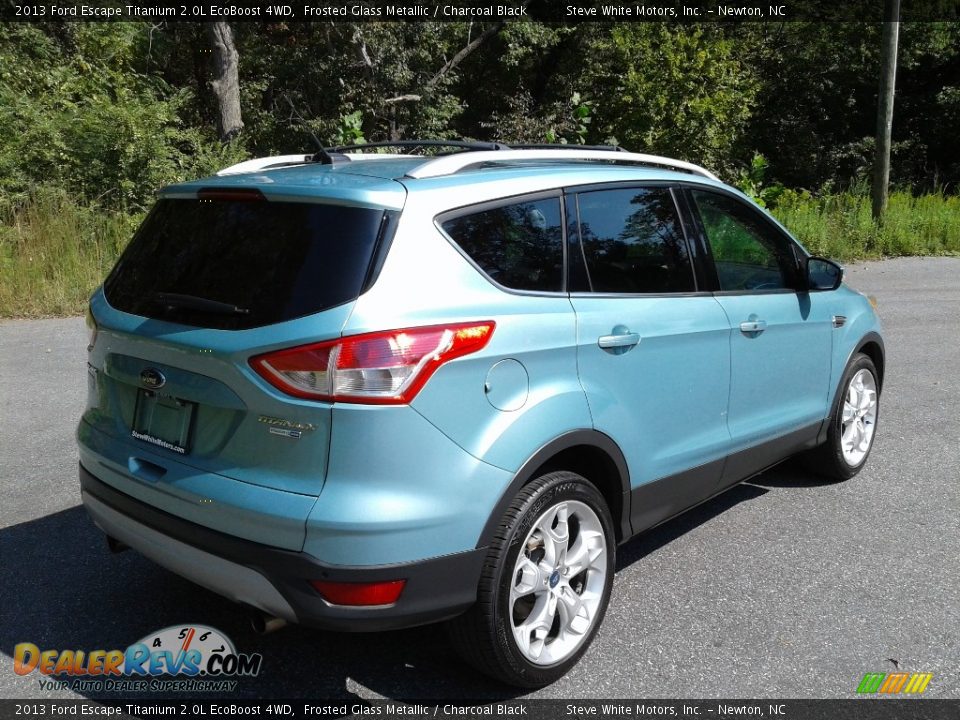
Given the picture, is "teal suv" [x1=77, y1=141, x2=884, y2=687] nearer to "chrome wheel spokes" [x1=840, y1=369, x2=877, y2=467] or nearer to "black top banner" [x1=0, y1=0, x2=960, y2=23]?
"chrome wheel spokes" [x1=840, y1=369, x2=877, y2=467]

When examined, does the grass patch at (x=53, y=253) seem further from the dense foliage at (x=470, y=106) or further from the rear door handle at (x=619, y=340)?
the rear door handle at (x=619, y=340)

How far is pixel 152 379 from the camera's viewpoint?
3018mm

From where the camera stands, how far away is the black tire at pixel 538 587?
2877 millimetres

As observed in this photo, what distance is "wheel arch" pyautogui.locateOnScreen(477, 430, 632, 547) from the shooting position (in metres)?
2.87

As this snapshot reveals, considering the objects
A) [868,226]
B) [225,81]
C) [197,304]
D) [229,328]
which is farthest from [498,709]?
[225,81]

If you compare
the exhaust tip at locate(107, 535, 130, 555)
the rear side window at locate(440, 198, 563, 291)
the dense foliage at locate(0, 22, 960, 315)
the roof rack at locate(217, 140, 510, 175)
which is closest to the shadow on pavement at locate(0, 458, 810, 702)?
the exhaust tip at locate(107, 535, 130, 555)

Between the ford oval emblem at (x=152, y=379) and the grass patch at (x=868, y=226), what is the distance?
13.7 metres

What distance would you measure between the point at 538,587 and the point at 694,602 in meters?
1.02

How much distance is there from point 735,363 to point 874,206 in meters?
15.1

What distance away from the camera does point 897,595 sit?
3838 mm

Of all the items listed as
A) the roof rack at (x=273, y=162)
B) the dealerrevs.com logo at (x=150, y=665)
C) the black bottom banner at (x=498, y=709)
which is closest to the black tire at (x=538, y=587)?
the black bottom banner at (x=498, y=709)

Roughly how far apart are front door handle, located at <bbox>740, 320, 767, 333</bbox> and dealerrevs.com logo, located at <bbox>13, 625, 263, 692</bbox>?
2.50 m

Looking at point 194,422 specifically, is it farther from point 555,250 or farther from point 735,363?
point 735,363

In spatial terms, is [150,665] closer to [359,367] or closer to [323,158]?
[359,367]
